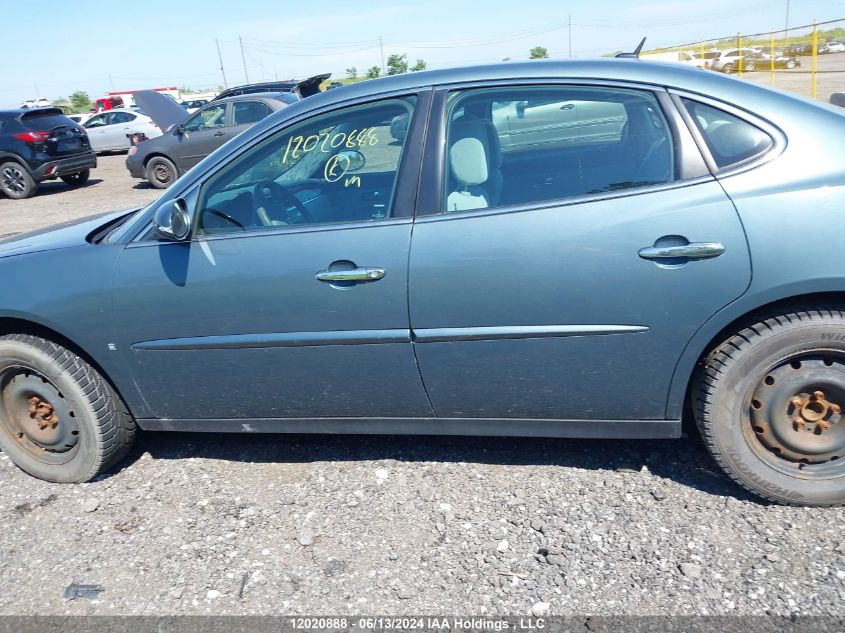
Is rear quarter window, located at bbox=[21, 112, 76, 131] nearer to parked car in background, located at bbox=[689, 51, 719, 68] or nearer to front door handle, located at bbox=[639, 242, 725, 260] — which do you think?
front door handle, located at bbox=[639, 242, 725, 260]

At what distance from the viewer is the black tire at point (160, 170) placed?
13531mm

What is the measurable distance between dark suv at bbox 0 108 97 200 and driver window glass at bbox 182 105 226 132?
272 centimetres

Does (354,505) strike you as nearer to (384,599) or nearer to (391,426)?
(391,426)

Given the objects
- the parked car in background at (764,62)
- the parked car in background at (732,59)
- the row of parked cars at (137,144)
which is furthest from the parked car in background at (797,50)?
the row of parked cars at (137,144)

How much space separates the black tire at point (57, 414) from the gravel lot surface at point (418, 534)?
0.13m

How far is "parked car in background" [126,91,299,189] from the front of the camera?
13016 mm

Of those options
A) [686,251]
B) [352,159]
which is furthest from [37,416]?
[686,251]

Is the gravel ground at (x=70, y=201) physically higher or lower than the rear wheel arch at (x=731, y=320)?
lower

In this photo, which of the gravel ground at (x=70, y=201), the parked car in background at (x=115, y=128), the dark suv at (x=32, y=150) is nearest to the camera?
the gravel ground at (x=70, y=201)

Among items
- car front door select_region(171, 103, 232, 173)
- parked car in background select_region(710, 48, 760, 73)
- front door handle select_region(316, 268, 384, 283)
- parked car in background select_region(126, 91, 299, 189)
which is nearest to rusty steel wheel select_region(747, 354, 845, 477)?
front door handle select_region(316, 268, 384, 283)

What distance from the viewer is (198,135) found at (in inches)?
523

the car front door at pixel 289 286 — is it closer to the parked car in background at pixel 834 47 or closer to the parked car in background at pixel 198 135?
the parked car in background at pixel 198 135

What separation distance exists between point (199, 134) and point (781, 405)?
40.9 feet

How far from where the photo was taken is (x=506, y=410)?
2.94 meters
